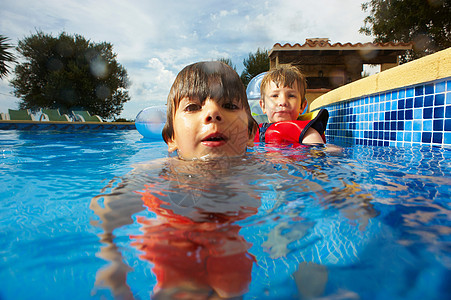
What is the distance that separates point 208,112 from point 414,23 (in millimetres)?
22939

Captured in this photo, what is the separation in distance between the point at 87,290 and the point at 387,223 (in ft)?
3.14

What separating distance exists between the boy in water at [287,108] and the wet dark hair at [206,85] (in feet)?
5.17

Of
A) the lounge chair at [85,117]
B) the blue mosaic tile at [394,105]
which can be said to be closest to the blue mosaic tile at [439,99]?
the blue mosaic tile at [394,105]

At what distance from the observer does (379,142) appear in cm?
371

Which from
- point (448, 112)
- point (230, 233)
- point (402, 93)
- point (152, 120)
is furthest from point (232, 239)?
point (152, 120)

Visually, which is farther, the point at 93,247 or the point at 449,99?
the point at 449,99

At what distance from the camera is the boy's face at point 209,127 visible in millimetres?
1723

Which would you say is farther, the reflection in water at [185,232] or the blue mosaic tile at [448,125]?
the blue mosaic tile at [448,125]

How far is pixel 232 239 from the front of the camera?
859 millimetres

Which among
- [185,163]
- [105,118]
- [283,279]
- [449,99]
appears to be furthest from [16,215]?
[105,118]

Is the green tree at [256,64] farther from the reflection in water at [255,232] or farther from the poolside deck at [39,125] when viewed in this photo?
the reflection in water at [255,232]

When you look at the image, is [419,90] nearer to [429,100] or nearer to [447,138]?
[429,100]

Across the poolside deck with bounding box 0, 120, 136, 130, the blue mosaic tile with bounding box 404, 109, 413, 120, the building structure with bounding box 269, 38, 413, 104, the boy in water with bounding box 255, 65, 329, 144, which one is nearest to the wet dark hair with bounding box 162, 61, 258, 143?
the boy in water with bounding box 255, 65, 329, 144

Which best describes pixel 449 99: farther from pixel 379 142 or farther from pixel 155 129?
pixel 155 129
